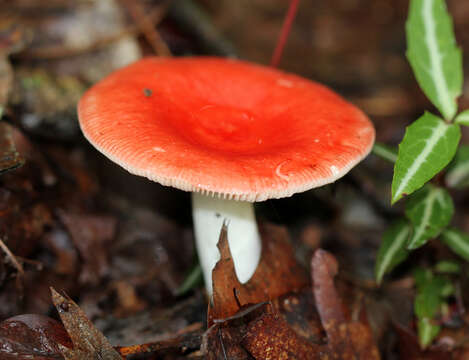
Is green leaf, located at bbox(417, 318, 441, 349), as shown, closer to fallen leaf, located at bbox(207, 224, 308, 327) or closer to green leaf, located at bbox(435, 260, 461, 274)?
green leaf, located at bbox(435, 260, 461, 274)

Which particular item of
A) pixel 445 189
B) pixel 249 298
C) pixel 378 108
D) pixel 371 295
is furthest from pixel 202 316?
pixel 378 108

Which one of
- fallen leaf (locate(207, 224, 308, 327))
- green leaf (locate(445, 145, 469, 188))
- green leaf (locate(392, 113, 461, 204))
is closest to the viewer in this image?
green leaf (locate(392, 113, 461, 204))

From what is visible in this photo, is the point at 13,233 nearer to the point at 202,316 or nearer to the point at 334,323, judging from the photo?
the point at 202,316

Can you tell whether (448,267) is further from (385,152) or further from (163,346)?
(163,346)

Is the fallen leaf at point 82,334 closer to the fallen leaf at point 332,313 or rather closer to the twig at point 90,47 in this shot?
the fallen leaf at point 332,313

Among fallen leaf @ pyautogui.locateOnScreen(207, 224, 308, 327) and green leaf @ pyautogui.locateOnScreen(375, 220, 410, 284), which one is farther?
green leaf @ pyautogui.locateOnScreen(375, 220, 410, 284)

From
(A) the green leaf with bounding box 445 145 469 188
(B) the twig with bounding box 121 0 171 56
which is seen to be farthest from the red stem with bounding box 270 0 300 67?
(A) the green leaf with bounding box 445 145 469 188

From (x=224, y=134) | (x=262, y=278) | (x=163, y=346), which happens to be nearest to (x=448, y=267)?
(x=262, y=278)
